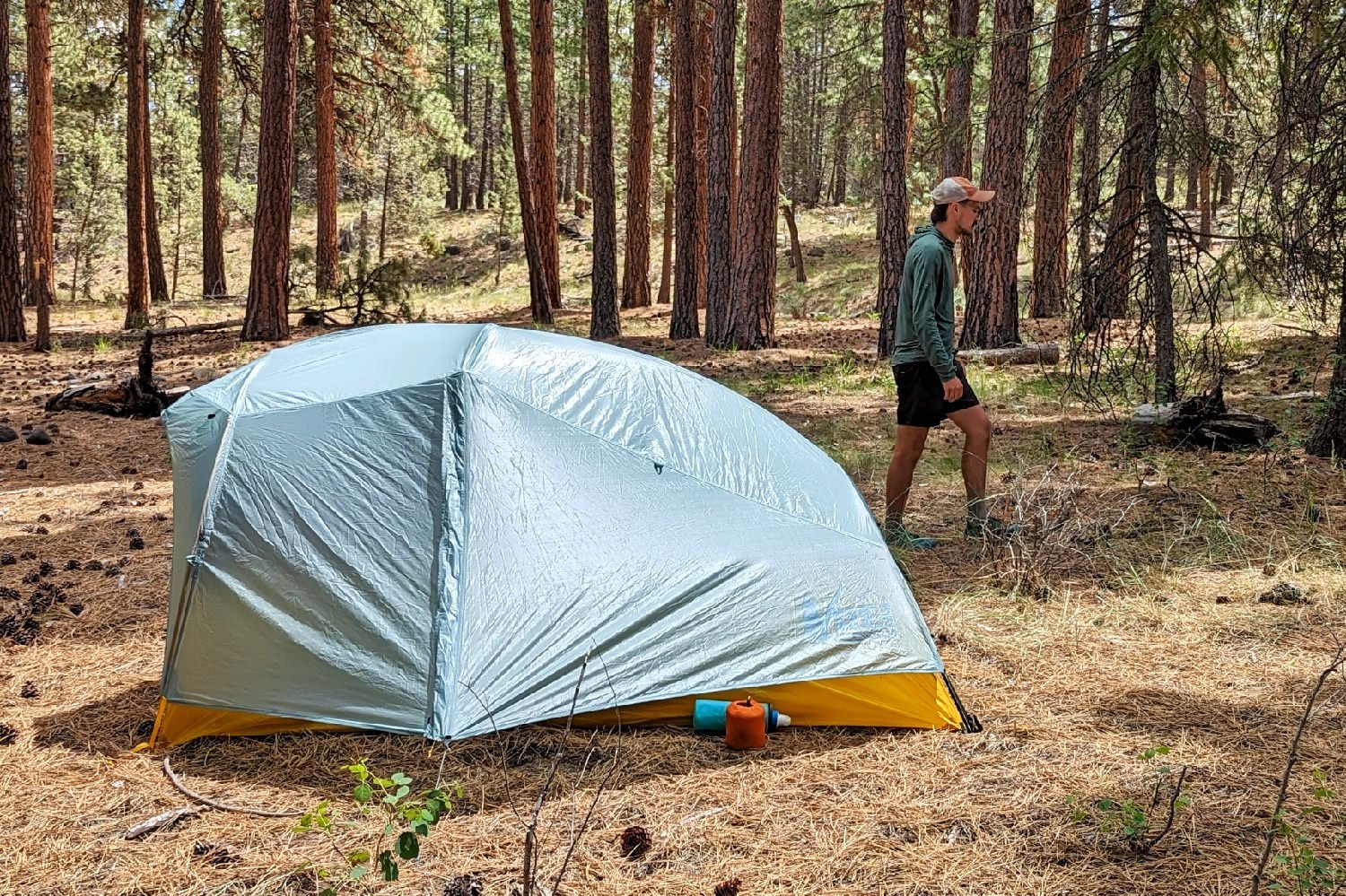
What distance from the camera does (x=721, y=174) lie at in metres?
14.1

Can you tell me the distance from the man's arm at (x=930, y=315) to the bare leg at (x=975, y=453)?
244 millimetres

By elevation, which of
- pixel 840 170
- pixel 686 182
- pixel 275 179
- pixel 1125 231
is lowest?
pixel 1125 231

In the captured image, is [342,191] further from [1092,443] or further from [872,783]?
[872,783]

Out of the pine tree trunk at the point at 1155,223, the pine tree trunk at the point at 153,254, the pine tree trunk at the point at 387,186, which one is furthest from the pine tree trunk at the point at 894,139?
the pine tree trunk at the point at 387,186

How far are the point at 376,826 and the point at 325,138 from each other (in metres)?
19.0

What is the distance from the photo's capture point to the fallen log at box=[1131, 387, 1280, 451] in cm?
749

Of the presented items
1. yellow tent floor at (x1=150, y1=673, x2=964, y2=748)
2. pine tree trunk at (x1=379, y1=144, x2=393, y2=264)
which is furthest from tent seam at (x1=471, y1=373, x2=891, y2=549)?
pine tree trunk at (x1=379, y1=144, x2=393, y2=264)

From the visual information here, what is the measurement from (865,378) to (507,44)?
9.08m

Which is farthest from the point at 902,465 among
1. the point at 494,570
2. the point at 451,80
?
the point at 451,80

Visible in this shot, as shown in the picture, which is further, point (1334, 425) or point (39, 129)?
point (39, 129)

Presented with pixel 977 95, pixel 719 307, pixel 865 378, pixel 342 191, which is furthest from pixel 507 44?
pixel 342 191

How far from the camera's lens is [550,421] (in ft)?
13.5

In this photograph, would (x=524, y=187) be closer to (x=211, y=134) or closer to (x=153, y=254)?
(x=211, y=134)

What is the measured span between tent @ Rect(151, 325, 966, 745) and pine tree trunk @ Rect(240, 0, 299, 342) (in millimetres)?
9807
